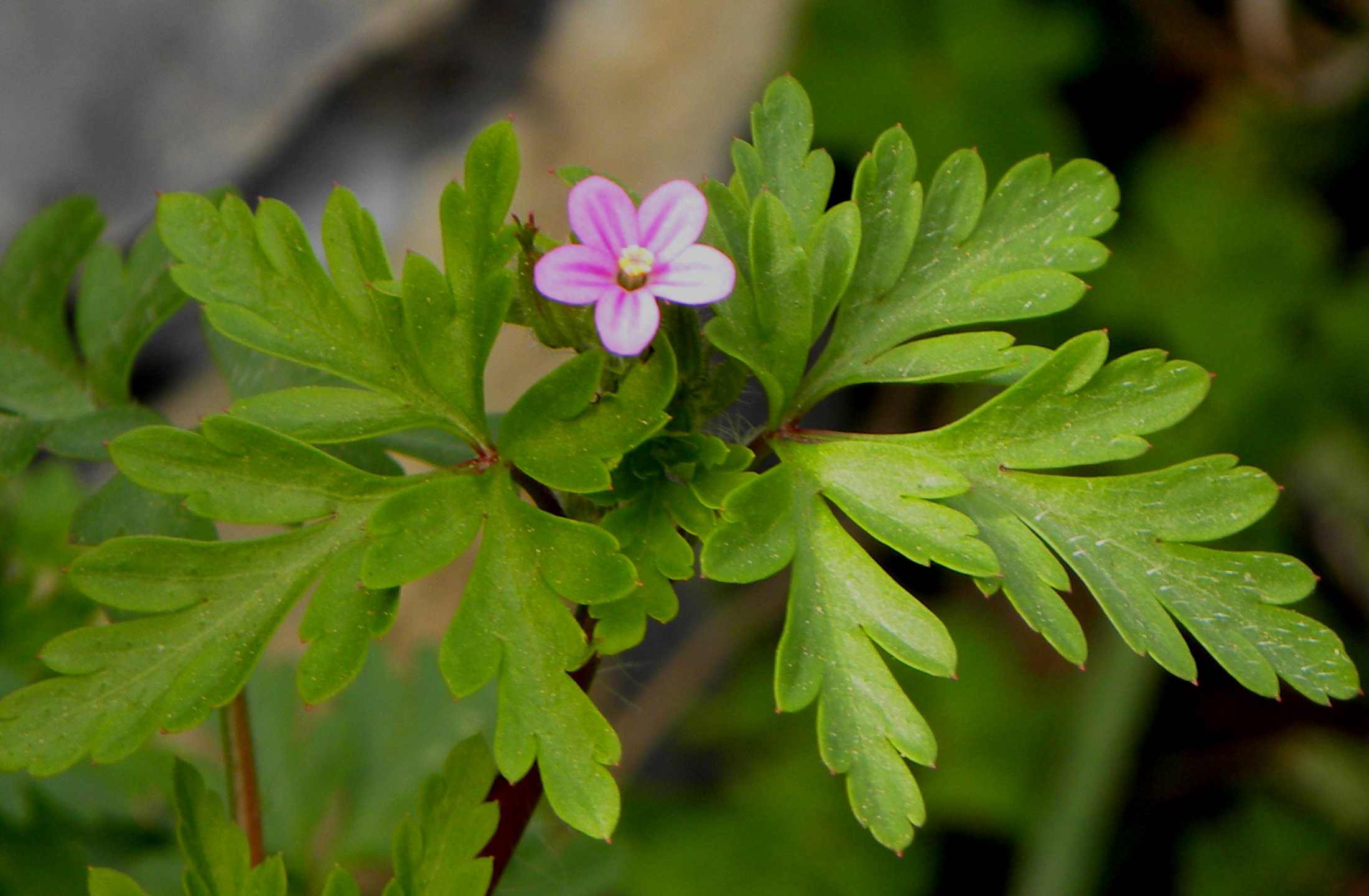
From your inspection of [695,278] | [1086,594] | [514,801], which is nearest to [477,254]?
[695,278]

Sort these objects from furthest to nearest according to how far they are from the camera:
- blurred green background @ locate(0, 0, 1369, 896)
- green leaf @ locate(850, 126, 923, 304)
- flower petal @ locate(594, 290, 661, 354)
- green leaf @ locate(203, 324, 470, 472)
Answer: blurred green background @ locate(0, 0, 1369, 896) → green leaf @ locate(203, 324, 470, 472) → green leaf @ locate(850, 126, 923, 304) → flower petal @ locate(594, 290, 661, 354)

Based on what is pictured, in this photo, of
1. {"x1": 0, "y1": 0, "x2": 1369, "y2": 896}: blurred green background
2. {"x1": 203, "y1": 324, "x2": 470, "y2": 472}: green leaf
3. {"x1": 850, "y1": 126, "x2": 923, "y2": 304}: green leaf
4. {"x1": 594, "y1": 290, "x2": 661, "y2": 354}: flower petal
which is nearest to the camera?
{"x1": 594, "y1": 290, "x2": 661, "y2": 354}: flower petal

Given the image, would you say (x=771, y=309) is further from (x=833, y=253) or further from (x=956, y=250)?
(x=956, y=250)

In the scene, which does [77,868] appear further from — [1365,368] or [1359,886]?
[1365,368]

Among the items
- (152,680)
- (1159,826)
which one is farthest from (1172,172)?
A: (152,680)

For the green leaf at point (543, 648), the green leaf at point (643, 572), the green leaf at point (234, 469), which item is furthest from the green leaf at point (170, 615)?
the green leaf at point (643, 572)

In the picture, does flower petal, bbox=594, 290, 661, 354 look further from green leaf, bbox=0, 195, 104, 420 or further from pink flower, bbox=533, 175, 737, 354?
green leaf, bbox=0, 195, 104, 420

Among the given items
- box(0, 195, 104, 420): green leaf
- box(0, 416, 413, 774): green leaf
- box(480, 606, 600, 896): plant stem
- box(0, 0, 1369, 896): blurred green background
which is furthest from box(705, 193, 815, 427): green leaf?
box(0, 0, 1369, 896): blurred green background
